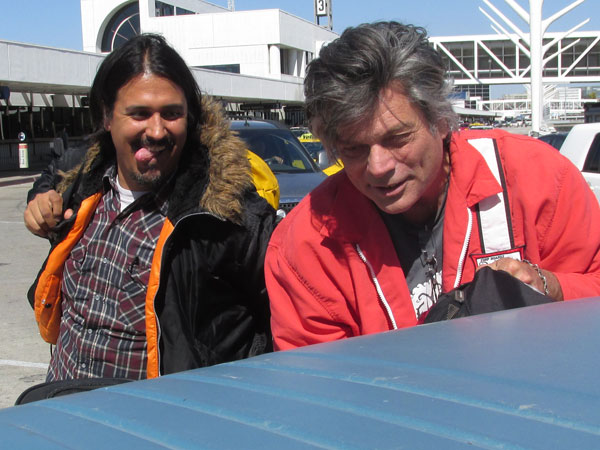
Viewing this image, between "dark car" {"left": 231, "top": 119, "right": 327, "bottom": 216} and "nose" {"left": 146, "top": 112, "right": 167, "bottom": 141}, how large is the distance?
5197 millimetres

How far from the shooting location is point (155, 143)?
249 cm

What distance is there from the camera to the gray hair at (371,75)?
1.85 m

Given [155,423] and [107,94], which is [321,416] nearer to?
[155,423]

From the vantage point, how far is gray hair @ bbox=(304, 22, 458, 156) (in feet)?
6.06

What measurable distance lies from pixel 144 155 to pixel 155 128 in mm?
105

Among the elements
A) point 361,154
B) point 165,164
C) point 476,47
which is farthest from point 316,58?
point 476,47

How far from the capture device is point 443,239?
2004 millimetres

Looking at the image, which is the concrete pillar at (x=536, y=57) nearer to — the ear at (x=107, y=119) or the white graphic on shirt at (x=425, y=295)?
the ear at (x=107, y=119)

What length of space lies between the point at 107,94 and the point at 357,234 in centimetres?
116

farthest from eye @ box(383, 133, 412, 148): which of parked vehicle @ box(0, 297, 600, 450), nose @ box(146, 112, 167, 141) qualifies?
nose @ box(146, 112, 167, 141)

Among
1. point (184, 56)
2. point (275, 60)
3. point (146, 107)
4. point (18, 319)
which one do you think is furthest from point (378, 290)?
point (275, 60)

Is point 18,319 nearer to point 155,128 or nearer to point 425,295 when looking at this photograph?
point 155,128

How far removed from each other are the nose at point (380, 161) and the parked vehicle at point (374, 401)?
0.58m

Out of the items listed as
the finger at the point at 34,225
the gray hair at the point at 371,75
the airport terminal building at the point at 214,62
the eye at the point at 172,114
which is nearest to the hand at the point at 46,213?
the finger at the point at 34,225
